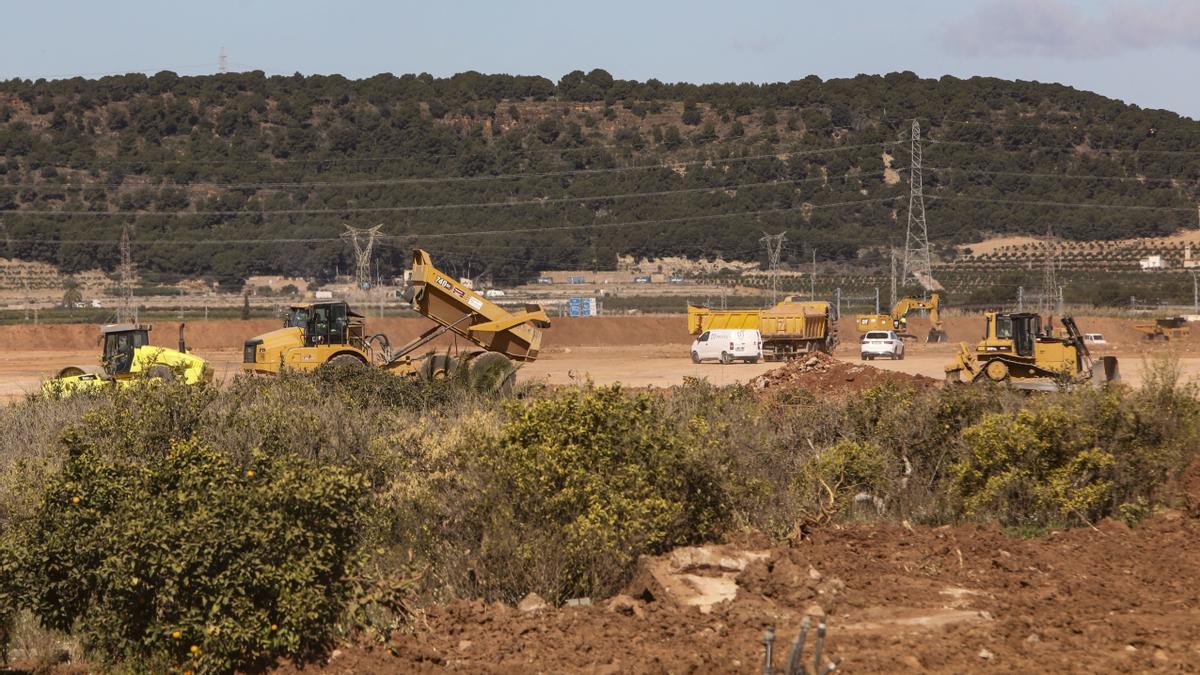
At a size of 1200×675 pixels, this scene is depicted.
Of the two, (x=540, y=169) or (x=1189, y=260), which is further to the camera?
(x=540, y=169)

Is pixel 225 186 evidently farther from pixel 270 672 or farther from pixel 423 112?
pixel 270 672

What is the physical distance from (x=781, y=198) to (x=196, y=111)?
6396 cm

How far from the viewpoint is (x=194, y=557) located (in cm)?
1059

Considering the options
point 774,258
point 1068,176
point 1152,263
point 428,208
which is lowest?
point 1152,263

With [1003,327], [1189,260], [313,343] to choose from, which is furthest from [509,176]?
[313,343]

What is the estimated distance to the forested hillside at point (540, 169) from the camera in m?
117

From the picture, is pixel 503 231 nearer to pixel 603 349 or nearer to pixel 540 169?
pixel 540 169

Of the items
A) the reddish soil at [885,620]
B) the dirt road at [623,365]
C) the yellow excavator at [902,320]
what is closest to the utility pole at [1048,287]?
the yellow excavator at [902,320]

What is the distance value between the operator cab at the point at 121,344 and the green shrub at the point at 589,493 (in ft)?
55.8

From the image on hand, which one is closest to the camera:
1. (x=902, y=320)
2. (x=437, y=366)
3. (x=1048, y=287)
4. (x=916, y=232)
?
Result: (x=437, y=366)

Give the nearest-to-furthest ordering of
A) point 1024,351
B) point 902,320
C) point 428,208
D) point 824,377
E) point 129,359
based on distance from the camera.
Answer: point 129,359 → point 824,377 → point 1024,351 → point 902,320 → point 428,208

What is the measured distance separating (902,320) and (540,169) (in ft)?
266

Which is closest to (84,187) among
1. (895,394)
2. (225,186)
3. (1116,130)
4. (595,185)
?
(225,186)

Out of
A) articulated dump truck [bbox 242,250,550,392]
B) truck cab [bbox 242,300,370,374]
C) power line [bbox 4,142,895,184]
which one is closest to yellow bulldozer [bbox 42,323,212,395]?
truck cab [bbox 242,300,370,374]
